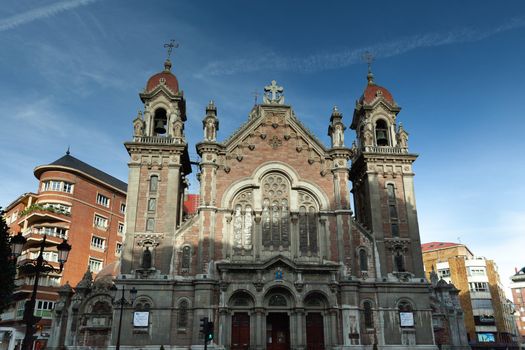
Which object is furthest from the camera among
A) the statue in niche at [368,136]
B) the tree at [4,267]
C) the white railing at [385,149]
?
the statue in niche at [368,136]

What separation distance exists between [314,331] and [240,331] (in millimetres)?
5090

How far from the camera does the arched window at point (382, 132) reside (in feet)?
134

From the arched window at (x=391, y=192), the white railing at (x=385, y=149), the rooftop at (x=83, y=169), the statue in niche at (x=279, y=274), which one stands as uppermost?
the rooftop at (x=83, y=169)

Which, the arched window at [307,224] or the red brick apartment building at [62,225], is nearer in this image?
the arched window at [307,224]

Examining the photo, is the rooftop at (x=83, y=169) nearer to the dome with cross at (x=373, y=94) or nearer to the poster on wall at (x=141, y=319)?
the poster on wall at (x=141, y=319)

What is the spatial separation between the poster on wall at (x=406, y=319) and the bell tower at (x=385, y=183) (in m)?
2.77

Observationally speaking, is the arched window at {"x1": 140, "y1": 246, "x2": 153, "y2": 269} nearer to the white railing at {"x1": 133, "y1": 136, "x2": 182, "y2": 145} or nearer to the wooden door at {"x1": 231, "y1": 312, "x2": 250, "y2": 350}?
the wooden door at {"x1": 231, "y1": 312, "x2": 250, "y2": 350}

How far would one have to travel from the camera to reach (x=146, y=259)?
3366 cm

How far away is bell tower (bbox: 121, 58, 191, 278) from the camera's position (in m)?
33.6

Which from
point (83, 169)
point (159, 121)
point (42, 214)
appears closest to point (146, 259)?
point (159, 121)

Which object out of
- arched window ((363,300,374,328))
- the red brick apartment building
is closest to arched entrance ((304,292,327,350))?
arched window ((363,300,374,328))

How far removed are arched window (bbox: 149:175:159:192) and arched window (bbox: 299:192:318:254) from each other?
10.9m

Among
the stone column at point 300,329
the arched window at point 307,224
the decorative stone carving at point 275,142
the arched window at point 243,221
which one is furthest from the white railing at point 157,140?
the stone column at point 300,329

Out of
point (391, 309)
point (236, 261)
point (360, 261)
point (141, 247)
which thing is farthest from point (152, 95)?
point (391, 309)
